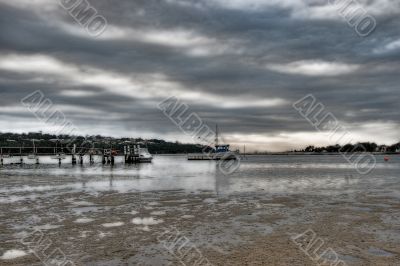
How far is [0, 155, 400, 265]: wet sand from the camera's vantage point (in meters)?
12.1

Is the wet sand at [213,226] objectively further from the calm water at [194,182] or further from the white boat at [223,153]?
the white boat at [223,153]

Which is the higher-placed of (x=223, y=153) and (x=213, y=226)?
(x=223, y=153)

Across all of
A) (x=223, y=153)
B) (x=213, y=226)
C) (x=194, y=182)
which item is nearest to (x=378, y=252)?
(x=213, y=226)

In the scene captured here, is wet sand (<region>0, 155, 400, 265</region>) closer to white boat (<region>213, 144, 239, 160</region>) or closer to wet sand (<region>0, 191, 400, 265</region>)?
wet sand (<region>0, 191, 400, 265</region>)

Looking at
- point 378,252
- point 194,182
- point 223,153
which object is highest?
point 223,153

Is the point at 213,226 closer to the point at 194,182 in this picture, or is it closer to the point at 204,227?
the point at 204,227

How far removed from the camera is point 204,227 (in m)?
16.9

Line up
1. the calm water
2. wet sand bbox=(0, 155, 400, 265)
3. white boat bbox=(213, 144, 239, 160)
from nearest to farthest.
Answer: wet sand bbox=(0, 155, 400, 265), the calm water, white boat bbox=(213, 144, 239, 160)

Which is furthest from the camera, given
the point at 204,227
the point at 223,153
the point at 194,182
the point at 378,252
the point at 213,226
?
the point at 223,153

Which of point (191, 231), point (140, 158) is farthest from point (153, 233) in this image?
point (140, 158)

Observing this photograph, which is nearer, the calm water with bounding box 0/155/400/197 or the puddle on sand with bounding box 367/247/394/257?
the puddle on sand with bounding box 367/247/394/257

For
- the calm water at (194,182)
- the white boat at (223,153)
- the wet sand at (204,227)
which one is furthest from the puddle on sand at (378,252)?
the white boat at (223,153)

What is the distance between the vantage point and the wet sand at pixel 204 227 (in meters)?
12.1

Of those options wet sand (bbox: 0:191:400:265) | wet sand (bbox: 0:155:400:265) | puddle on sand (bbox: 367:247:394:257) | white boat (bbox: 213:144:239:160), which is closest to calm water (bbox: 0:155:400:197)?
wet sand (bbox: 0:155:400:265)
